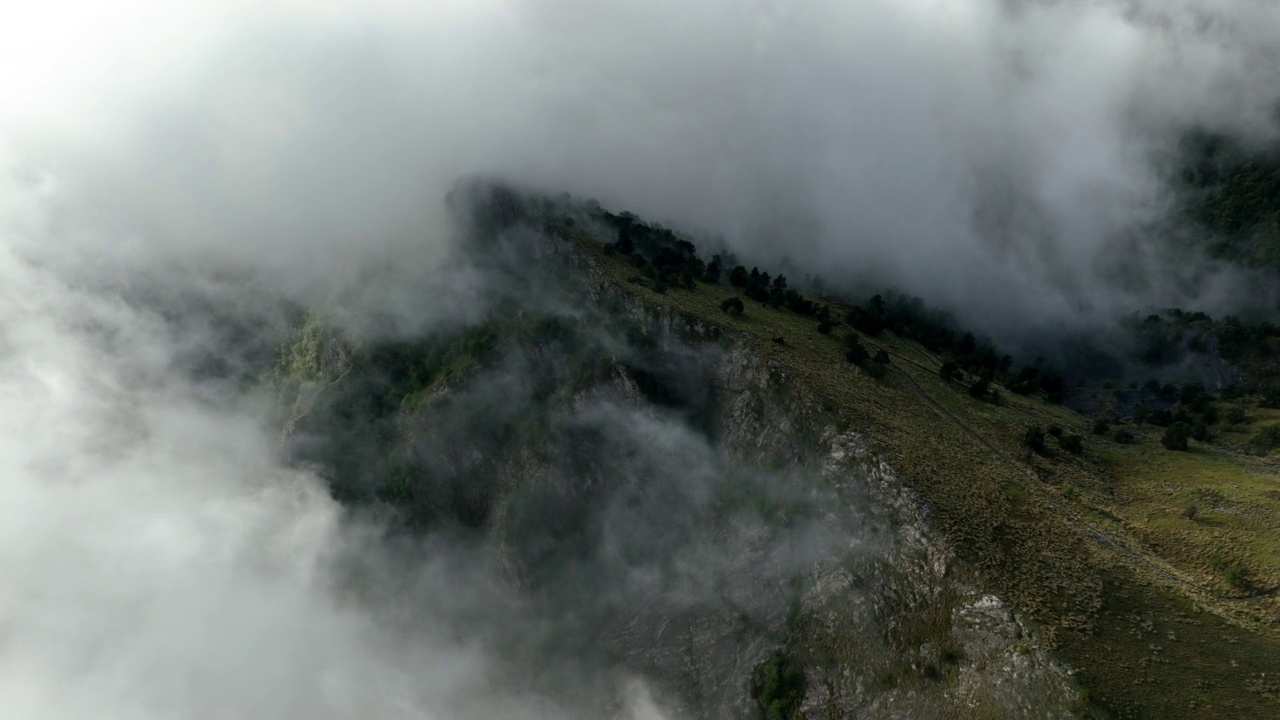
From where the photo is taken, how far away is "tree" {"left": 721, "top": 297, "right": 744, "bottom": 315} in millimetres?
132625

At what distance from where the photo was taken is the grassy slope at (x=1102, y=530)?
216 ft

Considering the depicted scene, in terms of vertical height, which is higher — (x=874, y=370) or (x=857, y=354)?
(x=857, y=354)

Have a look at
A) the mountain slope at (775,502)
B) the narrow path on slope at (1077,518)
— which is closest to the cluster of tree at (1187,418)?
the mountain slope at (775,502)

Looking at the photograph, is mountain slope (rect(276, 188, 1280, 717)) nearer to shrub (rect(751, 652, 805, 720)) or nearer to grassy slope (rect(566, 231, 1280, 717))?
grassy slope (rect(566, 231, 1280, 717))

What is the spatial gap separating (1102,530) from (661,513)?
71114 millimetres

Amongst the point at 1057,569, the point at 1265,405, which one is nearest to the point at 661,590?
the point at 1057,569

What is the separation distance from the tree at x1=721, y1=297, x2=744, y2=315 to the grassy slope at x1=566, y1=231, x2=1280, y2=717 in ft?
14.2

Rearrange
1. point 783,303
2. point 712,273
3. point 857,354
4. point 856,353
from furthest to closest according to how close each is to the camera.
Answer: point 712,273 → point 783,303 → point 856,353 → point 857,354

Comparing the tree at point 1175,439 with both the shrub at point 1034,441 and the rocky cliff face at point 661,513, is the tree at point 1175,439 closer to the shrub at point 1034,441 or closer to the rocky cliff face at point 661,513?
the shrub at point 1034,441

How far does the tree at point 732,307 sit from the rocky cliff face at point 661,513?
1181cm

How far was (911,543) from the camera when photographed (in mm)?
84812

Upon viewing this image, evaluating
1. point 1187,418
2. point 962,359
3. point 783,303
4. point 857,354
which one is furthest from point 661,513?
point 1187,418

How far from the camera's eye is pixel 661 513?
5005 inches

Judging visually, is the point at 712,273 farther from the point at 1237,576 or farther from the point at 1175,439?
the point at 1237,576
